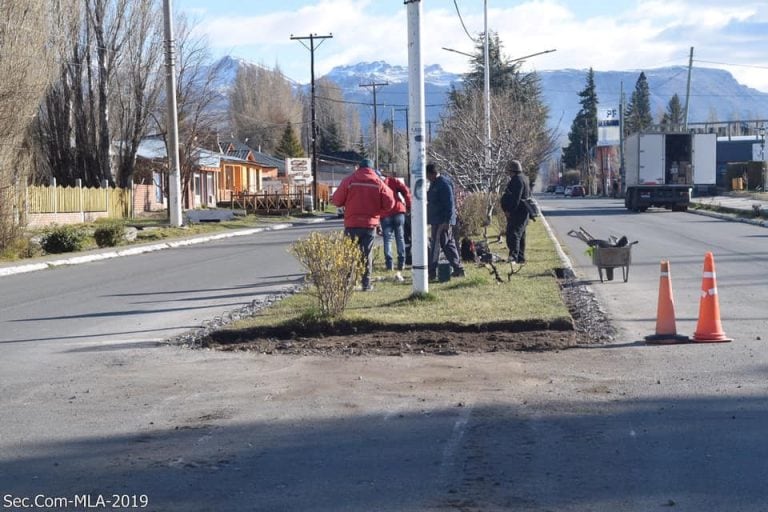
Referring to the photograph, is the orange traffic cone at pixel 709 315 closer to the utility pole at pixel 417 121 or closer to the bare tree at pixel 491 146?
the utility pole at pixel 417 121

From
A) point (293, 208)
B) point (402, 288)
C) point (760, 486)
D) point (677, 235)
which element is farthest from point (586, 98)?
point (760, 486)

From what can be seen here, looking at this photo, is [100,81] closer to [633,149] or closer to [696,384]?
[633,149]

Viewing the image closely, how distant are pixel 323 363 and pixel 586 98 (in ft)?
392

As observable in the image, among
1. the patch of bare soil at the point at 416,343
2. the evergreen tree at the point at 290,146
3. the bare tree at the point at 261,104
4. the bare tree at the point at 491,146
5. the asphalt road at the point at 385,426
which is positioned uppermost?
the bare tree at the point at 261,104

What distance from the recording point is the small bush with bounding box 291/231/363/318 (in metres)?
10.9

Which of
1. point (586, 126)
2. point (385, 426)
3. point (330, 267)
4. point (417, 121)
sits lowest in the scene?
point (385, 426)

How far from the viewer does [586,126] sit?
4867 inches

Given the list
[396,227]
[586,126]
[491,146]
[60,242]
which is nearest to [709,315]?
[396,227]

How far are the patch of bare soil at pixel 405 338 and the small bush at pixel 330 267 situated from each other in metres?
0.32

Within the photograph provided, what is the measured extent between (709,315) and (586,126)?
116924 millimetres

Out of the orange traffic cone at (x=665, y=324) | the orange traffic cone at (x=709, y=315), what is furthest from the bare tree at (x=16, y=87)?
the orange traffic cone at (x=709, y=315)

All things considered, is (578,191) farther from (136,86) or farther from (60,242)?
(60,242)

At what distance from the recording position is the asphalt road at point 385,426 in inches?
216

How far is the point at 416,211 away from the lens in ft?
41.2
